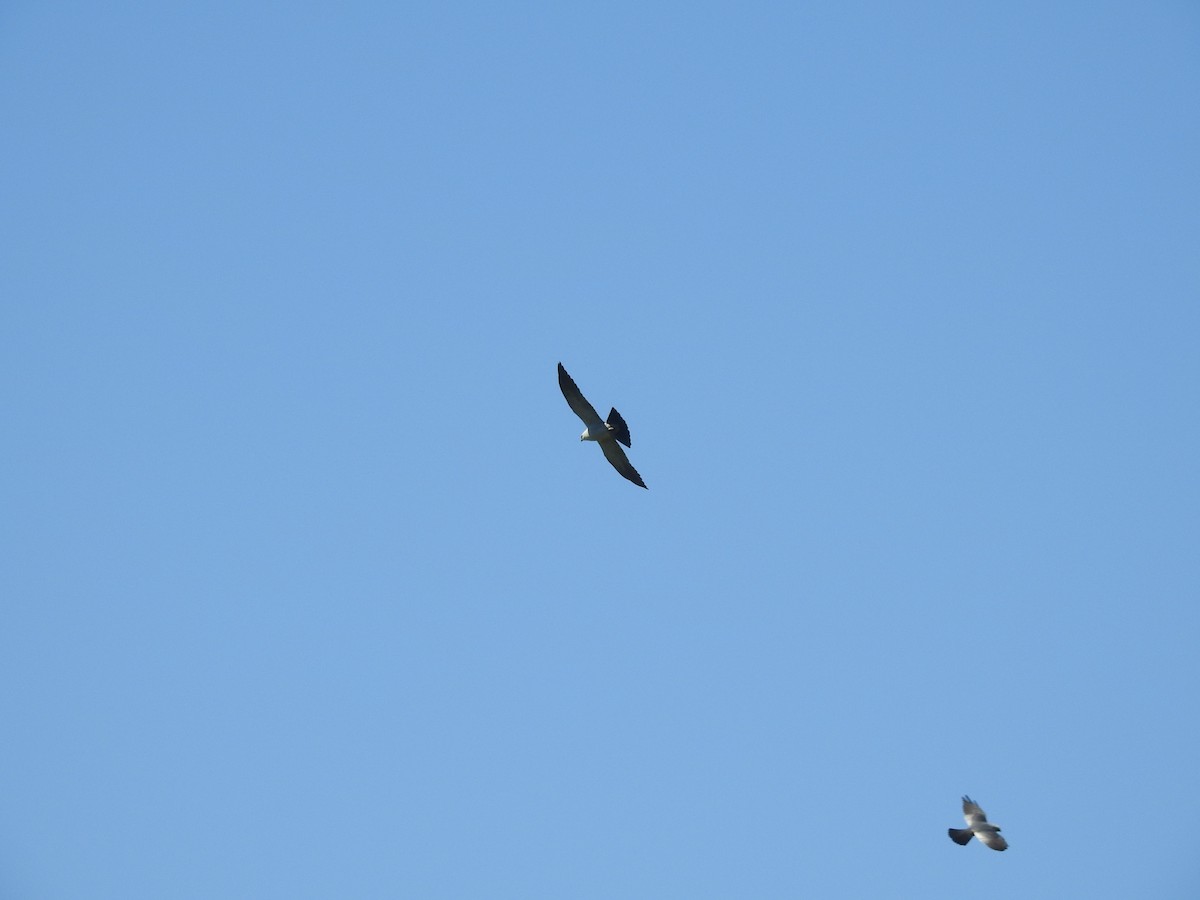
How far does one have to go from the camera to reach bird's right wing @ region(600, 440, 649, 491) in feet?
117

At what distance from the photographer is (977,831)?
107ft

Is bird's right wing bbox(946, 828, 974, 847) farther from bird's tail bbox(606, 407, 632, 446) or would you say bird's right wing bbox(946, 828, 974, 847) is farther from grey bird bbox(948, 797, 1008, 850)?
bird's tail bbox(606, 407, 632, 446)

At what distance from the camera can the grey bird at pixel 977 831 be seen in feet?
104

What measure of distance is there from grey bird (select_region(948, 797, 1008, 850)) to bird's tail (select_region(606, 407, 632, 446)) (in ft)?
39.1

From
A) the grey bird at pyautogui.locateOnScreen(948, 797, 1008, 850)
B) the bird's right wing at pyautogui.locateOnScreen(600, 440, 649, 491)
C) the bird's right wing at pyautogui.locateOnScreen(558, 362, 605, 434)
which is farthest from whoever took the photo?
the bird's right wing at pyautogui.locateOnScreen(600, 440, 649, 491)

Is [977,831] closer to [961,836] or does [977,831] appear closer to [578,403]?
[961,836]

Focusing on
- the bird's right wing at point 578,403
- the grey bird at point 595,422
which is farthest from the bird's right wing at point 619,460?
the bird's right wing at point 578,403

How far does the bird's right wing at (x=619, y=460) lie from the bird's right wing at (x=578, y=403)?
0.57 meters

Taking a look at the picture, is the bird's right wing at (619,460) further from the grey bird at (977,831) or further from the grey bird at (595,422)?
the grey bird at (977,831)

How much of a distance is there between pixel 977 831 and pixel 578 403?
13.8 metres

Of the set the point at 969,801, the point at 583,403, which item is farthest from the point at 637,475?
the point at 969,801

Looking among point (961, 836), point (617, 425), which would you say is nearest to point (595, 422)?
point (617, 425)

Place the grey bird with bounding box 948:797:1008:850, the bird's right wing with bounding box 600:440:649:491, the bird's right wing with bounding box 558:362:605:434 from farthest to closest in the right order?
the bird's right wing with bounding box 600:440:649:491, the bird's right wing with bounding box 558:362:605:434, the grey bird with bounding box 948:797:1008:850

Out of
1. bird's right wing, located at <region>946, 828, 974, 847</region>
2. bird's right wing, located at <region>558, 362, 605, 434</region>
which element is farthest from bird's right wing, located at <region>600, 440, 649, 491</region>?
bird's right wing, located at <region>946, 828, 974, 847</region>
